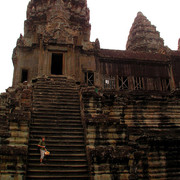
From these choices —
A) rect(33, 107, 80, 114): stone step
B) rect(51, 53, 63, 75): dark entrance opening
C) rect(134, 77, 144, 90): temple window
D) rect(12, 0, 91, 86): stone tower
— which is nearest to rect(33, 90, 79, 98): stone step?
rect(33, 107, 80, 114): stone step

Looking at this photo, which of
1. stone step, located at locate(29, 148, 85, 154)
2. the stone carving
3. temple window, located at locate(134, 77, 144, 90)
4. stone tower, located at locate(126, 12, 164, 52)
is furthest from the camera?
stone tower, located at locate(126, 12, 164, 52)

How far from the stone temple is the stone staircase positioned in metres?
0.04

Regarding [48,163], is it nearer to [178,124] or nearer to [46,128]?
[46,128]

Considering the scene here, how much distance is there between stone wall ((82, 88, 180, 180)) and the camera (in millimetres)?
8617

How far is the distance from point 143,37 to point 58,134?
26.5 metres

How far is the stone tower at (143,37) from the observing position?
1259 inches

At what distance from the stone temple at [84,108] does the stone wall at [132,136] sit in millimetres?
40

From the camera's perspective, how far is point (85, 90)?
12688mm

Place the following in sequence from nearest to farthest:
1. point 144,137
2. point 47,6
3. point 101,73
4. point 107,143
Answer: point 107,143 < point 144,137 < point 101,73 < point 47,6

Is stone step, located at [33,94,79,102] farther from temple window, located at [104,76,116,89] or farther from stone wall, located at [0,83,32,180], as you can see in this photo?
temple window, located at [104,76,116,89]

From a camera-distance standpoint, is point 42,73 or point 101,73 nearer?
point 42,73

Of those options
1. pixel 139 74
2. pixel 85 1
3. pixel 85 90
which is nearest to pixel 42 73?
pixel 85 90

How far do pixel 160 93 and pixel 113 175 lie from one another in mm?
10930

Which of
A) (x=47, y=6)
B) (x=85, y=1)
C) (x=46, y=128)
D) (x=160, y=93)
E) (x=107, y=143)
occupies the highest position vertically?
(x=85, y=1)
